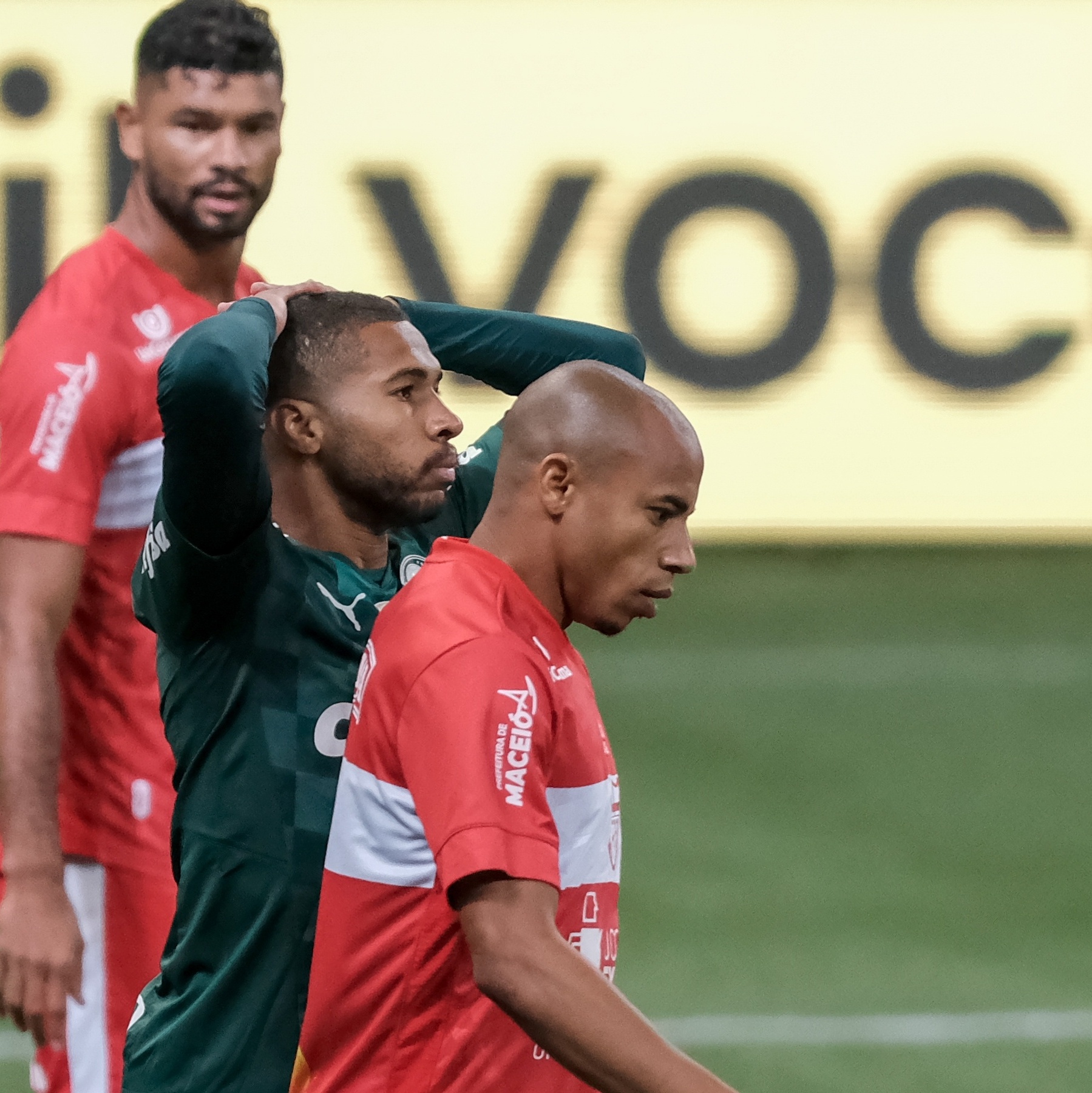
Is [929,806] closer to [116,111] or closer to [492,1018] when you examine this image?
[116,111]

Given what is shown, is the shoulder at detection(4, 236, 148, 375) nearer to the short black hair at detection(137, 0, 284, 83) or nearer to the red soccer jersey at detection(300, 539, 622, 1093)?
the short black hair at detection(137, 0, 284, 83)

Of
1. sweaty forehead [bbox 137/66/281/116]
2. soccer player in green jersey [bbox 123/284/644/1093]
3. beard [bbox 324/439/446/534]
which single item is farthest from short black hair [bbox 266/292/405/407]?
sweaty forehead [bbox 137/66/281/116]

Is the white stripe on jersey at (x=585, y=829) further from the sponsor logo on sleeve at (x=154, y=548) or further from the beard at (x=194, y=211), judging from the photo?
the beard at (x=194, y=211)

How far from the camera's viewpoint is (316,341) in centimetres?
239

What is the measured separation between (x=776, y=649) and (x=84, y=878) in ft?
17.3

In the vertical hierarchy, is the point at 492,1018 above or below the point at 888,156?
below

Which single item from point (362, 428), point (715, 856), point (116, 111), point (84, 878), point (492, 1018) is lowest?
point (715, 856)

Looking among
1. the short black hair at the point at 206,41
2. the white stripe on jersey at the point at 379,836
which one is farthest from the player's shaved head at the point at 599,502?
the short black hair at the point at 206,41

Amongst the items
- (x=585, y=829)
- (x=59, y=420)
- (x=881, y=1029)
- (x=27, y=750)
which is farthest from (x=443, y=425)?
(x=881, y=1029)

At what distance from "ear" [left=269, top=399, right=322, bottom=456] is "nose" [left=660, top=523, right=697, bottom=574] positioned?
58 cm

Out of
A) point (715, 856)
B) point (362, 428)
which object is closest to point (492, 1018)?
point (362, 428)

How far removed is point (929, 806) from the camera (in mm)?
6609

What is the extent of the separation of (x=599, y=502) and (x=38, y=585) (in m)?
1.11

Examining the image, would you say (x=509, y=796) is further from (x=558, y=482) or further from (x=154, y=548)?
(x=154, y=548)
